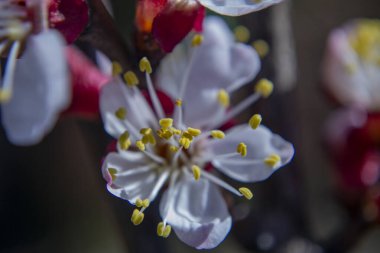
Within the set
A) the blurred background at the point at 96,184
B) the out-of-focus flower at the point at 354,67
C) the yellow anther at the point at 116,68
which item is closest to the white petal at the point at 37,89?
the yellow anther at the point at 116,68

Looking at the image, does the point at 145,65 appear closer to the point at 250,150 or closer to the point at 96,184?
the point at 250,150

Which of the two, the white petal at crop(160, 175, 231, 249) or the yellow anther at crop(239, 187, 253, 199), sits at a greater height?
the yellow anther at crop(239, 187, 253, 199)

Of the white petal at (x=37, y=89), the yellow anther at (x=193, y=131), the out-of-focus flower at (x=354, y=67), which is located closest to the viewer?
the white petal at (x=37, y=89)

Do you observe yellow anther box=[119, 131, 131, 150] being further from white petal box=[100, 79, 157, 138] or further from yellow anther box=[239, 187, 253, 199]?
yellow anther box=[239, 187, 253, 199]

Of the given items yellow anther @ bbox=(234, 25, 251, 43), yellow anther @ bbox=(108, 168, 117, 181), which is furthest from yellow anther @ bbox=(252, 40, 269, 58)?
yellow anther @ bbox=(108, 168, 117, 181)

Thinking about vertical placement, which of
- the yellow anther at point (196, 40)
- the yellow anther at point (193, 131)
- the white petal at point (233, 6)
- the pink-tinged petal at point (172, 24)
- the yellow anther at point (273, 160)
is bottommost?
the yellow anther at point (273, 160)

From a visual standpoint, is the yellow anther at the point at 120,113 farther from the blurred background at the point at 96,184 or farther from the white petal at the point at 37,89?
the blurred background at the point at 96,184

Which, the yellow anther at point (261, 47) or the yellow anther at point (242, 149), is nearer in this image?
the yellow anther at point (242, 149)

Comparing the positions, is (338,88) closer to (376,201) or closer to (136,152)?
(376,201)

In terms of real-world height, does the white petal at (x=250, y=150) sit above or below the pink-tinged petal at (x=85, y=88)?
below
